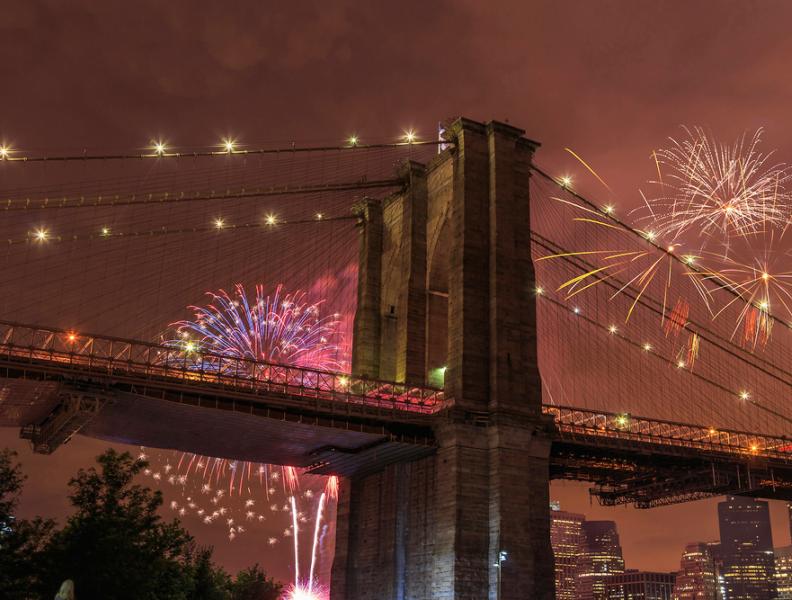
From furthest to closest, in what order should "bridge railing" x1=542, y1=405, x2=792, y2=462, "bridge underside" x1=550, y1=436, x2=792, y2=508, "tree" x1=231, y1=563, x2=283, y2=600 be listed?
1. "tree" x1=231, y1=563, x2=283, y2=600
2. "bridge underside" x1=550, y1=436, x2=792, y2=508
3. "bridge railing" x1=542, y1=405, x2=792, y2=462

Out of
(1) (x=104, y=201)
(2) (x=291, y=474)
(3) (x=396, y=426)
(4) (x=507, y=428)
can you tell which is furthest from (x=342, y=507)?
(1) (x=104, y=201)

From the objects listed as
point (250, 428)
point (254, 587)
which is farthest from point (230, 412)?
point (254, 587)

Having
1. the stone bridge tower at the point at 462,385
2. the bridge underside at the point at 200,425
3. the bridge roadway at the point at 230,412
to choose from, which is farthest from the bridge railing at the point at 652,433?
the bridge underside at the point at 200,425

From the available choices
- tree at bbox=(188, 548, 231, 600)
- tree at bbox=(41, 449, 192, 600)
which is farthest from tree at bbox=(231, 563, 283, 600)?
tree at bbox=(41, 449, 192, 600)

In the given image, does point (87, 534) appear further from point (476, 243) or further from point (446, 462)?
point (476, 243)

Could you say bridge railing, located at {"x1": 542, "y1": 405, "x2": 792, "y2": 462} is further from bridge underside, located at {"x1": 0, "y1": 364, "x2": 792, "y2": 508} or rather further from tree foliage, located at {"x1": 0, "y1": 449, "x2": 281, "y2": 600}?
tree foliage, located at {"x1": 0, "y1": 449, "x2": 281, "y2": 600}

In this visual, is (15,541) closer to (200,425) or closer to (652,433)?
(200,425)
